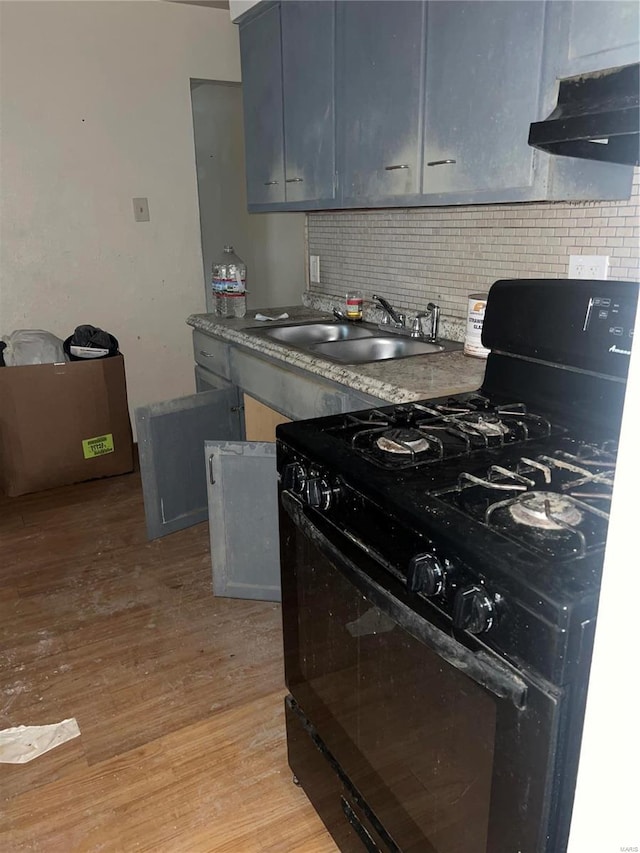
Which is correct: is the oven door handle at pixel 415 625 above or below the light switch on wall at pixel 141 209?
below

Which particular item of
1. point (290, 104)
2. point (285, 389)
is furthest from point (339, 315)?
point (290, 104)

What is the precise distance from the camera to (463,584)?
2.61ft

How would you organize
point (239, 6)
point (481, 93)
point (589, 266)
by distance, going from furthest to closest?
point (239, 6), point (589, 266), point (481, 93)

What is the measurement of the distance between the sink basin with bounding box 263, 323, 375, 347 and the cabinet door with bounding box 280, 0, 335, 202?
0.52 metres

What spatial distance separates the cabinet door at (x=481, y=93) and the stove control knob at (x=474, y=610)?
112cm

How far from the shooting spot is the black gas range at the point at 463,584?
729 mm

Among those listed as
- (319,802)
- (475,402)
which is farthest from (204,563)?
(475,402)

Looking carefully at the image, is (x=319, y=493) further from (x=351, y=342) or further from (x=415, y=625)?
(x=351, y=342)

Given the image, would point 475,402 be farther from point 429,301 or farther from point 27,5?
point 27,5

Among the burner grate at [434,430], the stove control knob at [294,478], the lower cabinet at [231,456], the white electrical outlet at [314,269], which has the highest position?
the white electrical outlet at [314,269]

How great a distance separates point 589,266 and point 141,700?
67.9 inches

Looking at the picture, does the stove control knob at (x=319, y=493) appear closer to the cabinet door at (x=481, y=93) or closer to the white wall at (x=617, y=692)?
the white wall at (x=617, y=692)

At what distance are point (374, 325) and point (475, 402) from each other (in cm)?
129

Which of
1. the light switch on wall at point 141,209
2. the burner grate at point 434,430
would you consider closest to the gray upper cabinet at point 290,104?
Result: the light switch on wall at point 141,209
